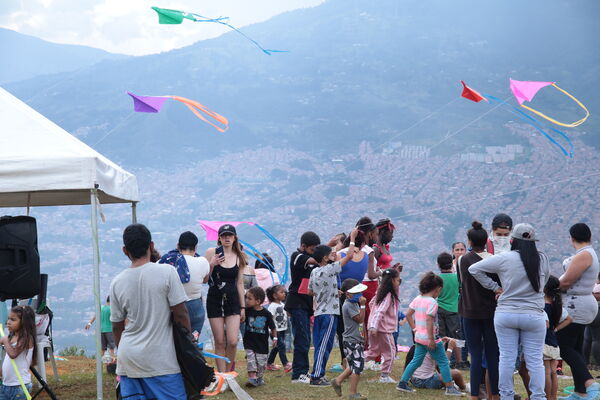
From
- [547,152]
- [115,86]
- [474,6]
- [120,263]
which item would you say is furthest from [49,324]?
[474,6]

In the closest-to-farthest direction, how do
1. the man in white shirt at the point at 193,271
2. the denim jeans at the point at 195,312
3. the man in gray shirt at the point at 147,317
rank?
the man in gray shirt at the point at 147,317
the man in white shirt at the point at 193,271
the denim jeans at the point at 195,312

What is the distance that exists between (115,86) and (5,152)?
120471mm

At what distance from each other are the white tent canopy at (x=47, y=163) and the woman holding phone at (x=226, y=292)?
1.20 meters

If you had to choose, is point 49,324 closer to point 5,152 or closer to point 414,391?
point 5,152

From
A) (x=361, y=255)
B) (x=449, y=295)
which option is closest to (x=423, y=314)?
(x=361, y=255)

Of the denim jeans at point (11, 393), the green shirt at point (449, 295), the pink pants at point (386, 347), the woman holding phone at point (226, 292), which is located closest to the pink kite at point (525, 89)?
the green shirt at point (449, 295)

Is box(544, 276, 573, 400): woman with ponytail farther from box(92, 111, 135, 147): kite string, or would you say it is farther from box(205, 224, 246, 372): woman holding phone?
box(92, 111, 135, 147): kite string

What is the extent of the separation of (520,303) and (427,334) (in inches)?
68.6

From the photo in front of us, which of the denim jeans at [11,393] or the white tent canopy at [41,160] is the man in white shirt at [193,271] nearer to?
the white tent canopy at [41,160]

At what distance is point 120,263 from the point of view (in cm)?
6931

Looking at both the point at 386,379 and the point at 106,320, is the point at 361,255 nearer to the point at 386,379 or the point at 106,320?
the point at 386,379

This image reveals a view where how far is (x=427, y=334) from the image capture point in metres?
6.73

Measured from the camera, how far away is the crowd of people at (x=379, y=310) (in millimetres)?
4102

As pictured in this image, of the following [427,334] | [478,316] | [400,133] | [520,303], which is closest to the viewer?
[520,303]
